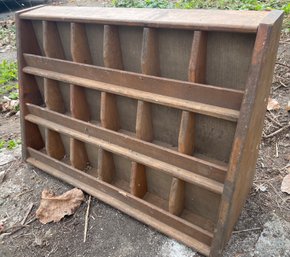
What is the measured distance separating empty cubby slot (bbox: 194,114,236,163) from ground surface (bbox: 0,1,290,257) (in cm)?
70

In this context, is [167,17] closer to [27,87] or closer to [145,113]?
[145,113]

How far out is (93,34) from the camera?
2.24 m

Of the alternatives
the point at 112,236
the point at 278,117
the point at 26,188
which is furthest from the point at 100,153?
the point at 278,117

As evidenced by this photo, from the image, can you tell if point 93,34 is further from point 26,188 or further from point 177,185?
point 26,188

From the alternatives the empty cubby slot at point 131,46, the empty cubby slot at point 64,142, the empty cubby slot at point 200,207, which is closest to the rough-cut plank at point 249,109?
the empty cubby slot at point 200,207

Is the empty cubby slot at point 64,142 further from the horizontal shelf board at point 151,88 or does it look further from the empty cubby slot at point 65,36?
the empty cubby slot at point 65,36

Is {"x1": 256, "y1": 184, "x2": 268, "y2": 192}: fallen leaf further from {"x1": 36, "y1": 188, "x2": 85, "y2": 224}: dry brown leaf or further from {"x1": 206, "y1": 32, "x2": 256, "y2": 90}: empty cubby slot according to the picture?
{"x1": 36, "y1": 188, "x2": 85, "y2": 224}: dry brown leaf

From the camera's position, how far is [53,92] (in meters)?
2.69

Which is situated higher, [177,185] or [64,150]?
[177,185]

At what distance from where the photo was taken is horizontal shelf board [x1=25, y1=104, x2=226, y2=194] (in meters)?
1.86

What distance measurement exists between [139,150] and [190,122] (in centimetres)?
48

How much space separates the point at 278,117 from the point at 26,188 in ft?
8.93

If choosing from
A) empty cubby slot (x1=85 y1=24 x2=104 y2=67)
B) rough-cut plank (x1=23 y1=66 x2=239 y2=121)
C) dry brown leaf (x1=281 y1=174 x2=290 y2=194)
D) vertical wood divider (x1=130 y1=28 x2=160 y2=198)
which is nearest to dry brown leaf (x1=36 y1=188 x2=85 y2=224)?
vertical wood divider (x1=130 y1=28 x2=160 y2=198)

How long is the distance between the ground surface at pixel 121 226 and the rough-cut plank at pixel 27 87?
32 centimetres
